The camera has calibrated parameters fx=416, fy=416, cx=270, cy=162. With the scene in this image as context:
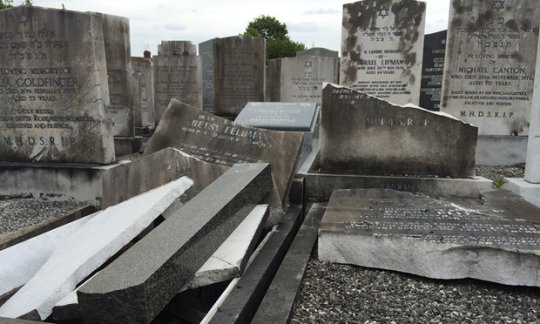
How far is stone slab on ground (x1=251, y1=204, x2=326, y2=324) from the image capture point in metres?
2.11

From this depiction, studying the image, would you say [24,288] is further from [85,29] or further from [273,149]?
[85,29]

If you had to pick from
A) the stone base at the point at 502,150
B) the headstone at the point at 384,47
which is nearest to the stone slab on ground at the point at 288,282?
the stone base at the point at 502,150

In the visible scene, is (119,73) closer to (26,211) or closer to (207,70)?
(26,211)

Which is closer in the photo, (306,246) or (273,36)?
(306,246)

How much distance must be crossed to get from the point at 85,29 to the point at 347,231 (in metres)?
3.32

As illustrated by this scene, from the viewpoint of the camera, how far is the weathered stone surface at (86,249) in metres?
2.17

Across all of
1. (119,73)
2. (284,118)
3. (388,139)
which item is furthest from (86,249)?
(119,73)

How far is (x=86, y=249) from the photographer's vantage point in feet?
8.49

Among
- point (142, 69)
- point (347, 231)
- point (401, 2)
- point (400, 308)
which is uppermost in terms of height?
point (401, 2)

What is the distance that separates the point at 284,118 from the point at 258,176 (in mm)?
2537

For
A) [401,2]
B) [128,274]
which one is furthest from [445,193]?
[401,2]

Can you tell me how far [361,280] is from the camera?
2588mm

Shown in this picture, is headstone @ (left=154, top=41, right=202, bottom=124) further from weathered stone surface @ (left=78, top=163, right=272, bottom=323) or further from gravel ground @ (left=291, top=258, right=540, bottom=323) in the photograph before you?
gravel ground @ (left=291, top=258, right=540, bottom=323)

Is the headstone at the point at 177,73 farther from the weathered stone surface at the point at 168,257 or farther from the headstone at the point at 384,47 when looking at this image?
the weathered stone surface at the point at 168,257
